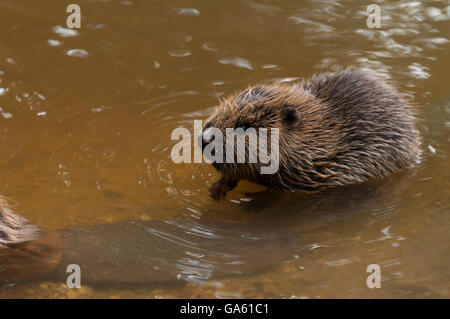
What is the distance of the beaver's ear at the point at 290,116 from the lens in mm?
5613

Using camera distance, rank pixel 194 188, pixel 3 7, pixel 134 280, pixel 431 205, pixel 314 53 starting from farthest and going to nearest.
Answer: pixel 3 7 → pixel 314 53 → pixel 194 188 → pixel 431 205 → pixel 134 280

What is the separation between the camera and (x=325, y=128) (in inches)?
233

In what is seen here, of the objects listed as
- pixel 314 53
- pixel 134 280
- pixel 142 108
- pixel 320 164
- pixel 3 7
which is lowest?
pixel 134 280

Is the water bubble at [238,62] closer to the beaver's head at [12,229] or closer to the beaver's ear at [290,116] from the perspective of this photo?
the beaver's ear at [290,116]

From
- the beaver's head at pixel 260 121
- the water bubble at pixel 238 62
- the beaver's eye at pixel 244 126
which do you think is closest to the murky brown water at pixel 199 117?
the water bubble at pixel 238 62

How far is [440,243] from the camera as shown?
470 cm

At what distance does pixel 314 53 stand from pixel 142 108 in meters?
2.37

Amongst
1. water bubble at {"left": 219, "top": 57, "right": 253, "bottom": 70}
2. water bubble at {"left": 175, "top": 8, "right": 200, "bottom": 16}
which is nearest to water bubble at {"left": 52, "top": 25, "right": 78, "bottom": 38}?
water bubble at {"left": 175, "top": 8, "right": 200, "bottom": 16}

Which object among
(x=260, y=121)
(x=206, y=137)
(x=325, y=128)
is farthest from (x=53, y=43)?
(x=325, y=128)

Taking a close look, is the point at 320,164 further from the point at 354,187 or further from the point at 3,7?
the point at 3,7

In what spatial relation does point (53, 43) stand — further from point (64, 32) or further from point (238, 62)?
point (238, 62)

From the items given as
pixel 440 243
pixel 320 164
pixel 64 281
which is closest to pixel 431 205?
pixel 440 243

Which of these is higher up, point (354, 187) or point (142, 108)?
point (142, 108)

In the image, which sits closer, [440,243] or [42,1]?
[440,243]
